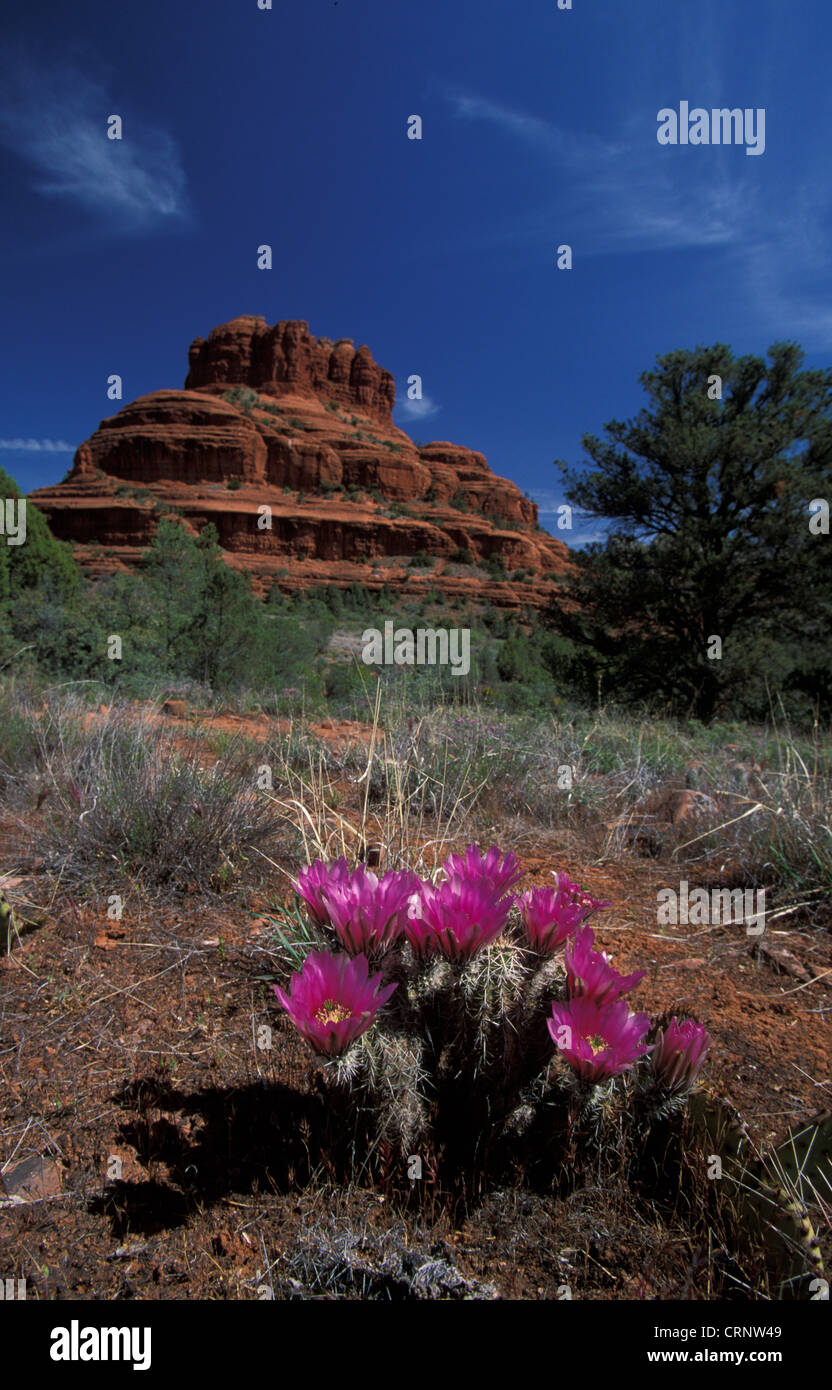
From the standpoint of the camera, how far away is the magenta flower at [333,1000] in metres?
1.02

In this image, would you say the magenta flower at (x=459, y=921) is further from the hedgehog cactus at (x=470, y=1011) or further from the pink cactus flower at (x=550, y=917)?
the pink cactus flower at (x=550, y=917)

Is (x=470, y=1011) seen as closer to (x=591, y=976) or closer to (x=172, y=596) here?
(x=591, y=976)

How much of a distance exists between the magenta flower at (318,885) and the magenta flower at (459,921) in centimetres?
17

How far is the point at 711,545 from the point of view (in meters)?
12.0

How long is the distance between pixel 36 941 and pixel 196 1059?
82 centimetres

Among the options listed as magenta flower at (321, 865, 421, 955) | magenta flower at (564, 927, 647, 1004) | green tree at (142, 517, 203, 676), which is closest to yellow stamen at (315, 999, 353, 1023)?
magenta flower at (321, 865, 421, 955)

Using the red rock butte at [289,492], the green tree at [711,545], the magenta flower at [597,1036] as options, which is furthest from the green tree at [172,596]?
the red rock butte at [289,492]

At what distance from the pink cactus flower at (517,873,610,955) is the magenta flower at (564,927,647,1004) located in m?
0.04

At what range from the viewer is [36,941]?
2021 millimetres

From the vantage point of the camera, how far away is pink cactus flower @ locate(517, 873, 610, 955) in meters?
1.26

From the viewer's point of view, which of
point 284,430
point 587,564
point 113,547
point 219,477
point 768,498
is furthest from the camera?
point 284,430

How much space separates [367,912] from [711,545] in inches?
494
